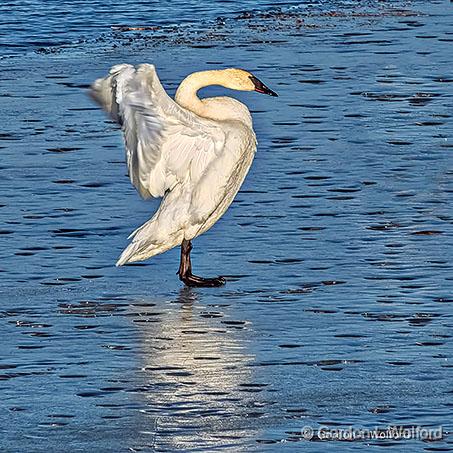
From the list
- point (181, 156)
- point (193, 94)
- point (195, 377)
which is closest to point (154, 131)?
point (181, 156)

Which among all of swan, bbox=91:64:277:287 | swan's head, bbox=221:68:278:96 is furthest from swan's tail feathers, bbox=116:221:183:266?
swan's head, bbox=221:68:278:96

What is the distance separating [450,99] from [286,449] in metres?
7.84

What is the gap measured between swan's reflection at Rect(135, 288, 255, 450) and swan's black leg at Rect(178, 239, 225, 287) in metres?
0.12

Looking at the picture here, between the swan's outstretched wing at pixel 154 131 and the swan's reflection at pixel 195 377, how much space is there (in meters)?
0.74

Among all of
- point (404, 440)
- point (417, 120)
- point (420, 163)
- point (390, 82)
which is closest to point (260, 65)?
point (390, 82)

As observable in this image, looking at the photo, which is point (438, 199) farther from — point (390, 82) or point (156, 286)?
point (390, 82)

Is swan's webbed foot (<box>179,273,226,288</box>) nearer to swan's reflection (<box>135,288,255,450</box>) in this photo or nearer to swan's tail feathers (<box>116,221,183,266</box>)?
swan's reflection (<box>135,288,255,450</box>)

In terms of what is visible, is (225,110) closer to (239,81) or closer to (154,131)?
(239,81)

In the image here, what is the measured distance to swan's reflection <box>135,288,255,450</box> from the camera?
702 cm

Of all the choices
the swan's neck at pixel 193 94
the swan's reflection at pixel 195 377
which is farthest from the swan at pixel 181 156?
the swan's reflection at pixel 195 377

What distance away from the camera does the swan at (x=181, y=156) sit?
365 inches

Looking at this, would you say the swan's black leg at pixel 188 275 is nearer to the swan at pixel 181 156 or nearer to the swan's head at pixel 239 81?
the swan at pixel 181 156

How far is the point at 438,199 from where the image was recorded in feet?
36.8

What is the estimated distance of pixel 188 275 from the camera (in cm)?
956
